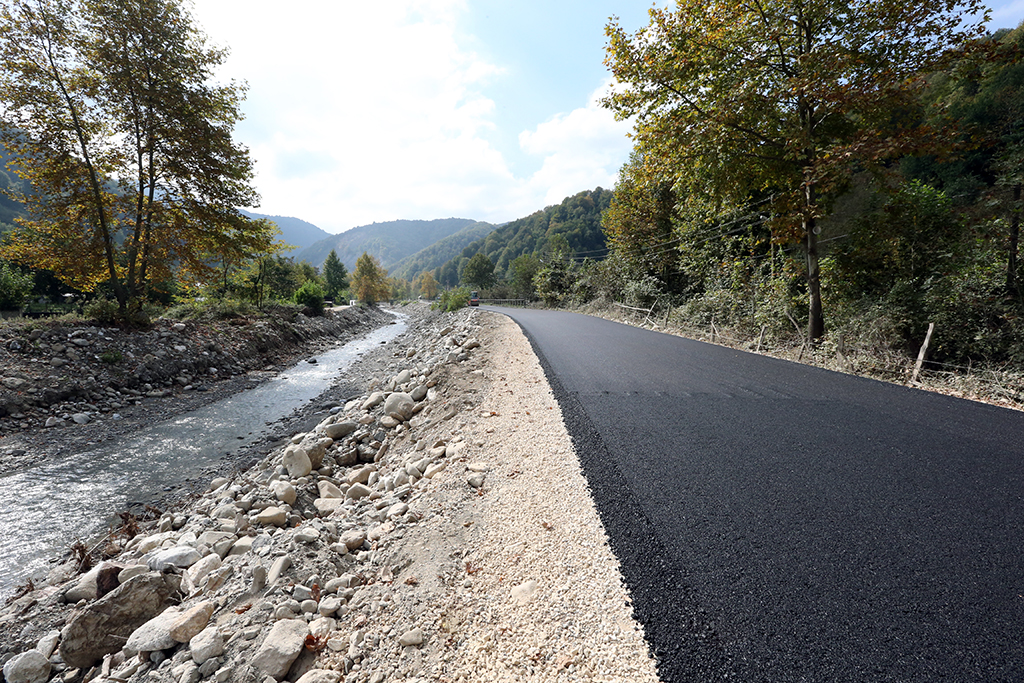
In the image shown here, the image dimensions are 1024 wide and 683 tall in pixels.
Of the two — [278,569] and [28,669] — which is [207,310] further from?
[278,569]

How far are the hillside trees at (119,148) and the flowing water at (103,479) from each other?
6045 millimetres

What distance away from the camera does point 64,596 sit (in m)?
3.18

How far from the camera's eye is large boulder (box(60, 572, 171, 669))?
8.27 feet

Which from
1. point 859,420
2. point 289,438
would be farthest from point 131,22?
point 859,420

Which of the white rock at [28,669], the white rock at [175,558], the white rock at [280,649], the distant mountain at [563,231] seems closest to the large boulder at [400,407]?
the white rock at [175,558]

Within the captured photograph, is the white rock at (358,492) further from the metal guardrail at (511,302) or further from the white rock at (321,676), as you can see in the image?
the metal guardrail at (511,302)

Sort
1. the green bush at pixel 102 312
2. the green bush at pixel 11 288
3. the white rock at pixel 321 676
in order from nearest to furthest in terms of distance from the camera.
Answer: the white rock at pixel 321 676
the green bush at pixel 102 312
the green bush at pixel 11 288

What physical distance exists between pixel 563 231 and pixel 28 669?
67546mm

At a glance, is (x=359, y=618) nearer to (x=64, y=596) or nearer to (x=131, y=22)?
A: (x=64, y=596)

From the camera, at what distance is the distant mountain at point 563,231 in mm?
61766

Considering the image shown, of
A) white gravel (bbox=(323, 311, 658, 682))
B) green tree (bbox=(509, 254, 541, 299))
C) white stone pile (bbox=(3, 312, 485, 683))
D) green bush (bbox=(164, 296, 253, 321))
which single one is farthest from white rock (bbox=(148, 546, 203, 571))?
green tree (bbox=(509, 254, 541, 299))

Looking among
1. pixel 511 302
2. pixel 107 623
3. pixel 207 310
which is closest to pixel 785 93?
pixel 107 623

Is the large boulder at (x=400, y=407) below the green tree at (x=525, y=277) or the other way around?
below

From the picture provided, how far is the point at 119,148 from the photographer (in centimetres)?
1041
